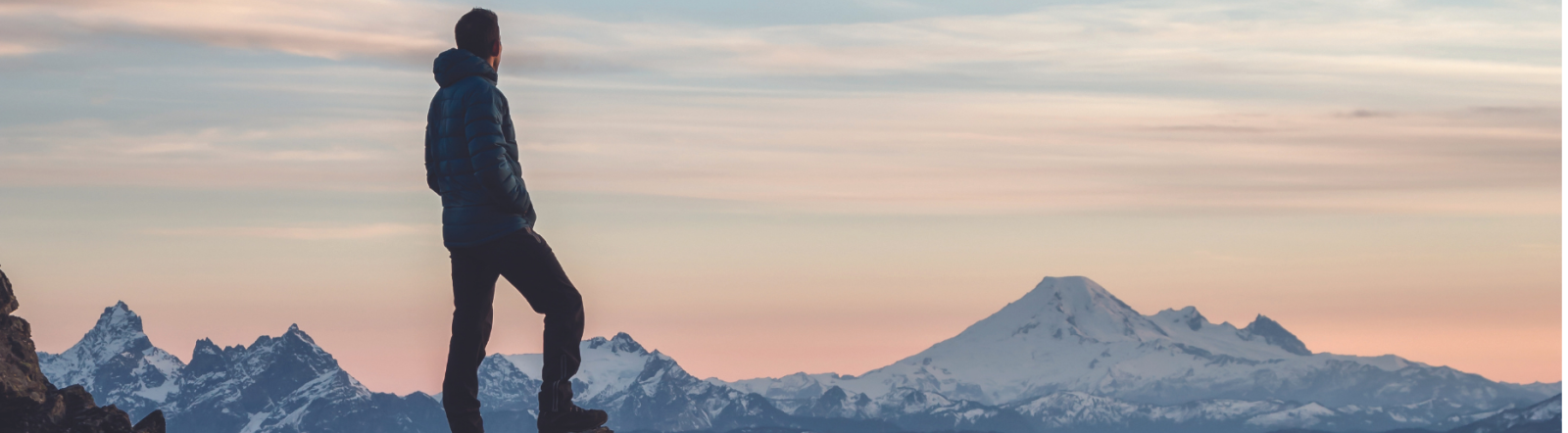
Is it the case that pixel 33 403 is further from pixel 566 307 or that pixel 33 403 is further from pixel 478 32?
pixel 478 32

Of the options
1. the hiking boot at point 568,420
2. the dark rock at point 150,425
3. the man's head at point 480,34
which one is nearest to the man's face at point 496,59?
the man's head at point 480,34

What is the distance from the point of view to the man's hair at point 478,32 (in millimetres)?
13477

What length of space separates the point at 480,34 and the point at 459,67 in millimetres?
345

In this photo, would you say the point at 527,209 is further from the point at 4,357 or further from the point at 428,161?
the point at 4,357

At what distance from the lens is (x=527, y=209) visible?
13539 millimetres

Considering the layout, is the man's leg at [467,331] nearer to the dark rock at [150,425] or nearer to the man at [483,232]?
the man at [483,232]

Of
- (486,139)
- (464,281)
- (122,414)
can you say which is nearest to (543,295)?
(464,281)

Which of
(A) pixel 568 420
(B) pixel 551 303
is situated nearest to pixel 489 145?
(B) pixel 551 303

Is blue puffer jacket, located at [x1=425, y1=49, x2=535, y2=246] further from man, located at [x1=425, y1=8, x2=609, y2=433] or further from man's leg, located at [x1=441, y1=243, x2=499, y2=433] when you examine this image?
man's leg, located at [x1=441, y1=243, x2=499, y2=433]

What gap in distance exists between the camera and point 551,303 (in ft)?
45.7

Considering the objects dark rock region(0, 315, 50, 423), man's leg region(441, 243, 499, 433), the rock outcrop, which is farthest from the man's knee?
dark rock region(0, 315, 50, 423)

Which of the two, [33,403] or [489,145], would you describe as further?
[33,403]

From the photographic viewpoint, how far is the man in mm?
12953

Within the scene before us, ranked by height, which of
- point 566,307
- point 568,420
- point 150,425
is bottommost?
point 150,425
